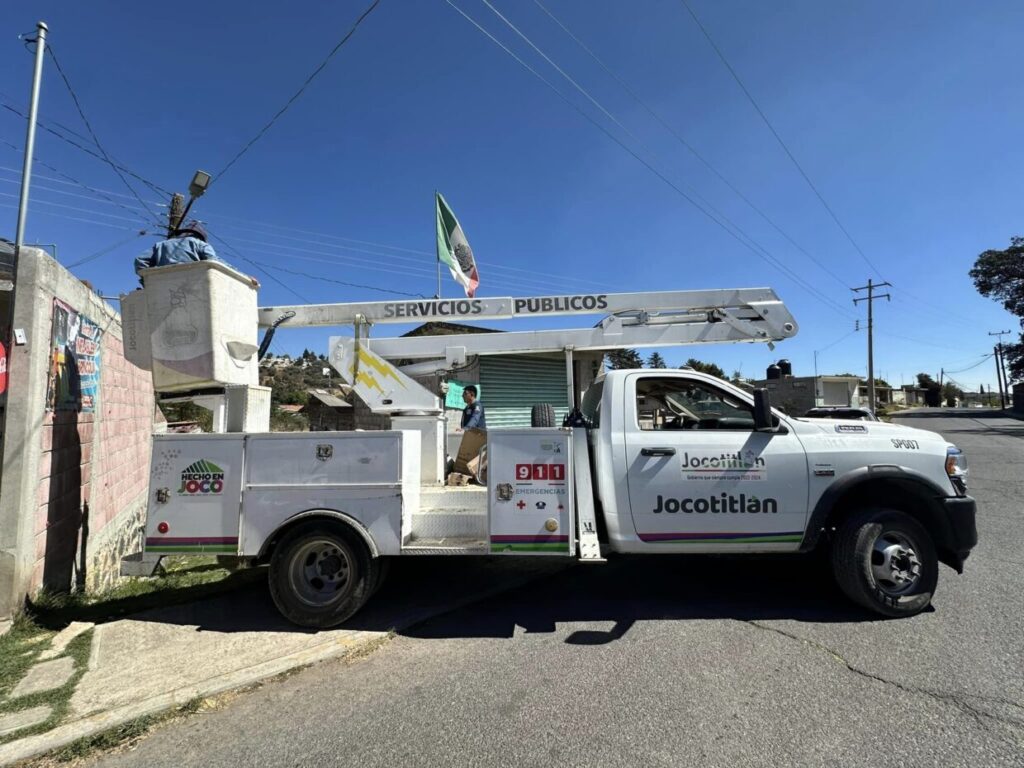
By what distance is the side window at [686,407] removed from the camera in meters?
4.78

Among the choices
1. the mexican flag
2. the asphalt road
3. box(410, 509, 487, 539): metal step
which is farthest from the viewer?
the mexican flag

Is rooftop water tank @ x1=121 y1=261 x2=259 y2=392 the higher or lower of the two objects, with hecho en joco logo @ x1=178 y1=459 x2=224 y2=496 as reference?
higher

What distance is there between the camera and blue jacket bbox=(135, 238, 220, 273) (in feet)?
15.0

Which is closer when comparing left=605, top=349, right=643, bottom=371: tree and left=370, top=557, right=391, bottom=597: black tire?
left=370, top=557, right=391, bottom=597: black tire

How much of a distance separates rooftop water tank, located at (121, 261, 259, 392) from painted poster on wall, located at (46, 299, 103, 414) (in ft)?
2.78

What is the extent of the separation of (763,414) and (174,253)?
513cm

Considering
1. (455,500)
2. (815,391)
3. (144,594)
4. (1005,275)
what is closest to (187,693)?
(455,500)


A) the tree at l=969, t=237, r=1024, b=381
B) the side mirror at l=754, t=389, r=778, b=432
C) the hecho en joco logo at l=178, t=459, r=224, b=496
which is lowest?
the hecho en joco logo at l=178, t=459, r=224, b=496

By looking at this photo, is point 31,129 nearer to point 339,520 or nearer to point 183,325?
point 183,325

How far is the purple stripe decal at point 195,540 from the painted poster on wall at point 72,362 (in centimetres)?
154

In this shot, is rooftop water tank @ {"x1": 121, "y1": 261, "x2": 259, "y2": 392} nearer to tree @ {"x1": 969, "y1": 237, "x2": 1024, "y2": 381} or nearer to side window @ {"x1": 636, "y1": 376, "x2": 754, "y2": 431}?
side window @ {"x1": 636, "y1": 376, "x2": 754, "y2": 431}

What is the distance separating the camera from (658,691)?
3381 mm

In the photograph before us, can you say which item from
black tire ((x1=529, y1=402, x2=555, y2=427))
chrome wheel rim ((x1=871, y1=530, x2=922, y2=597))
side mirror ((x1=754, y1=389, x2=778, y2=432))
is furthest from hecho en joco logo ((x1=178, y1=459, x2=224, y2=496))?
chrome wheel rim ((x1=871, y1=530, x2=922, y2=597))

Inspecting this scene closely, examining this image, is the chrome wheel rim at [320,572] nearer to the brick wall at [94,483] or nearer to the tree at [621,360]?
the brick wall at [94,483]
